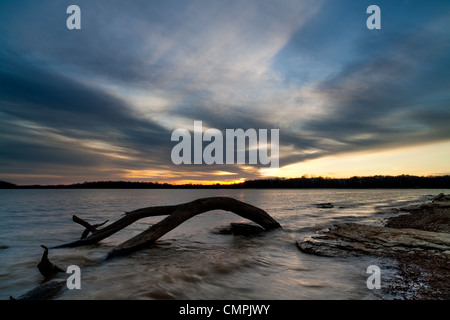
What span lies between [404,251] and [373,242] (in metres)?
0.85

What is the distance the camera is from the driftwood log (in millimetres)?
6375

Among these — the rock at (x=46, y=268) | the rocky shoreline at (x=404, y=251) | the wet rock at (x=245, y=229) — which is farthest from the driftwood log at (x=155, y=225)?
the rocky shoreline at (x=404, y=251)

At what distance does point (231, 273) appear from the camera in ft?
16.8

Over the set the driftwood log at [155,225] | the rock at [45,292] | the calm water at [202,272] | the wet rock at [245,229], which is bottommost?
the wet rock at [245,229]

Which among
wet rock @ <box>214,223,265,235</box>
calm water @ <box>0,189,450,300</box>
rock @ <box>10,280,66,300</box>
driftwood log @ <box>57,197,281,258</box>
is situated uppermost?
driftwood log @ <box>57,197,281,258</box>

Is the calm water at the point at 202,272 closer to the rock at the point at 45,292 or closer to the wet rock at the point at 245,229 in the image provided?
the rock at the point at 45,292

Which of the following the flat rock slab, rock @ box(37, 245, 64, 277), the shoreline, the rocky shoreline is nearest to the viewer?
the shoreline

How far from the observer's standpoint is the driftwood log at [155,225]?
6375mm

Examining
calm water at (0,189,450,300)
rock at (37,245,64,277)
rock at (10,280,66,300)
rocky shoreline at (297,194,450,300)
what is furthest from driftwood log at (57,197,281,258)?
rocky shoreline at (297,194,450,300)

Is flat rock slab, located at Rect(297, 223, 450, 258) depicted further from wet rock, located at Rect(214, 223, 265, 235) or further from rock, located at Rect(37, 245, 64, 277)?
rock, located at Rect(37, 245, 64, 277)

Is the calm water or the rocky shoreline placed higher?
the rocky shoreline
